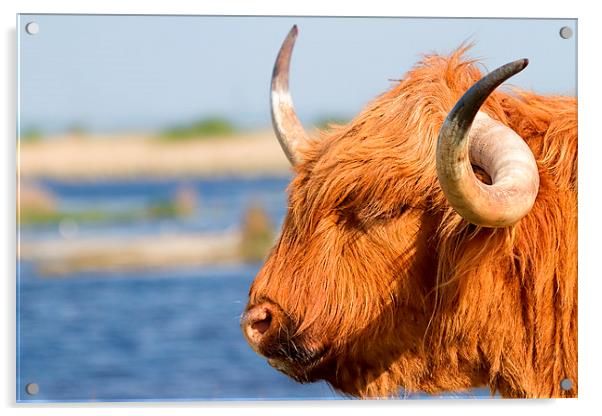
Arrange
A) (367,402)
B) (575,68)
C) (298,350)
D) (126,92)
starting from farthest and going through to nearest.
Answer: (126,92) < (575,68) < (367,402) < (298,350)

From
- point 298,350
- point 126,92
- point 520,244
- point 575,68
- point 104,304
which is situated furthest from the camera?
point 104,304

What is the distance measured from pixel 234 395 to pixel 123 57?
1.25 metres

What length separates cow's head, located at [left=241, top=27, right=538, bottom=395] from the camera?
8.73 feet

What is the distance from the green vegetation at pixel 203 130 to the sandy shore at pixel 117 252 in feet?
1.50

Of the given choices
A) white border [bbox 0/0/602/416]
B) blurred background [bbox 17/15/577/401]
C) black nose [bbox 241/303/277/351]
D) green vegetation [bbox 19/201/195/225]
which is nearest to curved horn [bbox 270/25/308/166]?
blurred background [bbox 17/15/577/401]

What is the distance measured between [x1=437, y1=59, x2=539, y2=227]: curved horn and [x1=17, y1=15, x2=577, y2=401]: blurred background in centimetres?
82

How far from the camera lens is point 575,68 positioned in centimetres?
352

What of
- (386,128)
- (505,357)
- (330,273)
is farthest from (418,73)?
(505,357)

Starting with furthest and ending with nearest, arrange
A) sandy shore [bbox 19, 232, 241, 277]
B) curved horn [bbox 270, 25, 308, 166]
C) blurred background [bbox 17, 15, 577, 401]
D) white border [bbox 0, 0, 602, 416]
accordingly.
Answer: sandy shore [bbox 19, 232, 241, 277]
blurred background [bbox 17, 15, 577, 401]
white border [bbox 0, 0, 602, 416]
curved horn [bbox 270, 25, 308, 166]

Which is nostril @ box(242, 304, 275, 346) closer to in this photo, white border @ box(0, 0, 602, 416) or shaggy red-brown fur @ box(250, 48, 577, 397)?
shaggy red-brown fur @ box(250, 48, 577, 397)

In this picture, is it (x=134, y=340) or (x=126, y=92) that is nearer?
(x=126, y=92)

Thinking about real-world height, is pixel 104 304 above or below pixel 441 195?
below

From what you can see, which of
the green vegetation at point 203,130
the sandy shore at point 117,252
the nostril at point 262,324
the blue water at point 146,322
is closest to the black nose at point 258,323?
the nostril at point 262,324

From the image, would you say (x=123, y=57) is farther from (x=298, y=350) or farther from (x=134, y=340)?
(x=134, y=340)
